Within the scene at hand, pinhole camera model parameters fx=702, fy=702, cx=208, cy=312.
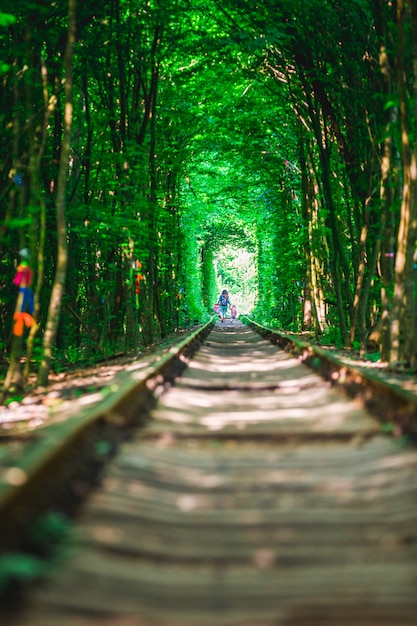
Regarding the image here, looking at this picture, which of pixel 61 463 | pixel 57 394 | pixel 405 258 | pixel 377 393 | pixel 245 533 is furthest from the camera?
pixel 405 258

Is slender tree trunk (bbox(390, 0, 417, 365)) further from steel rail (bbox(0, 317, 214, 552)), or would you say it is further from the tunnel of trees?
steel rail (bbox(0, 317, 214, 552))

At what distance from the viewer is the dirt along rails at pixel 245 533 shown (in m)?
2.17

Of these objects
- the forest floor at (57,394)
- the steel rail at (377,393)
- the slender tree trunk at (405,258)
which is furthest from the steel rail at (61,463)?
the slender tree trunk at (405,258)

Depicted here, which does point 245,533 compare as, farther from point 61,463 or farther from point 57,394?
point 57,394

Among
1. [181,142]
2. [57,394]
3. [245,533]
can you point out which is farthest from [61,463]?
[181,142]

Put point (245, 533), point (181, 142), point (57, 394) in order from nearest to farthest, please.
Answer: point (245, 533), point (57, 394), point (181, 142)

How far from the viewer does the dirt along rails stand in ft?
7.13

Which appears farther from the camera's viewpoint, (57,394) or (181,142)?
(181,142)

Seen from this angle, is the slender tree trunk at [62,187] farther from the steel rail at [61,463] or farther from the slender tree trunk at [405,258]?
the slender tree trunk at [405,258]

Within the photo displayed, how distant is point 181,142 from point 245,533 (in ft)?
70.6

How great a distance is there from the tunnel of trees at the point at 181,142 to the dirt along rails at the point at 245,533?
4.09 m

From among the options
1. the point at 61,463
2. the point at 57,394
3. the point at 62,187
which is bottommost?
the point at 57,394

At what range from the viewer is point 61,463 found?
3.46 metres

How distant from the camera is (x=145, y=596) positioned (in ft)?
7.44
